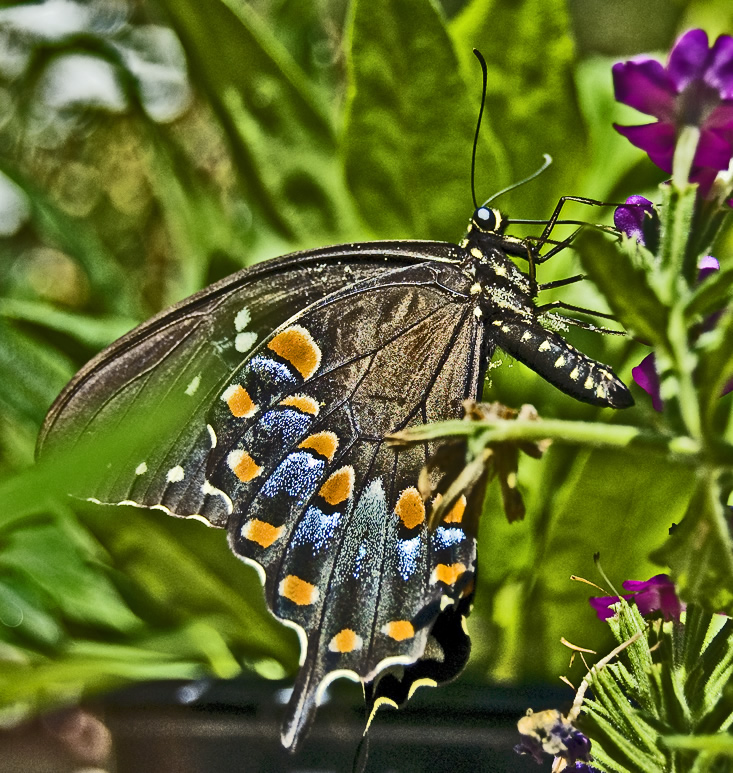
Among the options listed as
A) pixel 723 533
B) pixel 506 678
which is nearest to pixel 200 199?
pixel 506 678

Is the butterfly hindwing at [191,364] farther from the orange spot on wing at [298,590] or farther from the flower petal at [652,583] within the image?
the flower petal at [652,583]

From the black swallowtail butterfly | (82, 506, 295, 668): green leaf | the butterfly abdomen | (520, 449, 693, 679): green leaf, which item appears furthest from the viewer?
(82, 506, 295, 668): green leaf

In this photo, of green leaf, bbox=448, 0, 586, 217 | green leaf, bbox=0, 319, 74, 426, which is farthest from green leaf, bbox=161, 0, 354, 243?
green leaf, bbox=0, 319, 74, 426

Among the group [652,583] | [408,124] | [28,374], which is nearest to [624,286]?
[652,583]

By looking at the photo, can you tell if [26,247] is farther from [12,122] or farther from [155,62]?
[155,62]

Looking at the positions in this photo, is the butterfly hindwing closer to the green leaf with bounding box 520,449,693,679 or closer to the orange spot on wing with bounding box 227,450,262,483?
the orange spot on wing with bounding box 227,450,262,483
